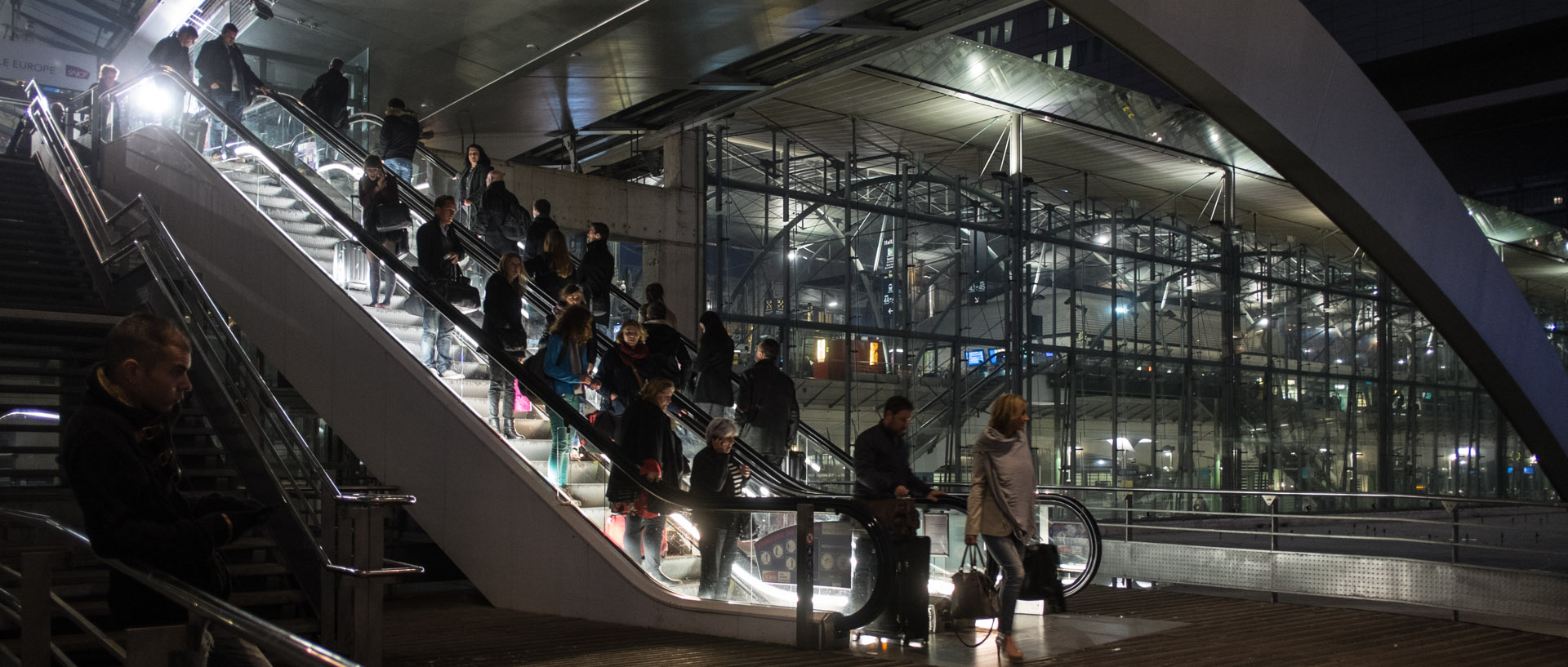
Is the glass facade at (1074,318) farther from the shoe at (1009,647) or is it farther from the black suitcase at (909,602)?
the shoe at (1009,647)

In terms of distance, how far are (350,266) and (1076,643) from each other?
6.80m

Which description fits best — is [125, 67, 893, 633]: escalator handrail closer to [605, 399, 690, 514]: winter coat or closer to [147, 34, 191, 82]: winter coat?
[605, 399, 690, 514]: winter coat

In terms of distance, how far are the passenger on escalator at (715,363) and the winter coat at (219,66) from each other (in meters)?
6.39

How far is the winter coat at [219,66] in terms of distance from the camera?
13.2 metres

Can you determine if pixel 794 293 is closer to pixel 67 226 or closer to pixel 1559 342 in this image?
pixel 67 226

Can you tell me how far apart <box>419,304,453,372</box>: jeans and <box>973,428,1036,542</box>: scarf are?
15.0 ft

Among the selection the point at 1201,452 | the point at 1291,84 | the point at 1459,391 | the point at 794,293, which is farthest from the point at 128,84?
the point at 1459,391

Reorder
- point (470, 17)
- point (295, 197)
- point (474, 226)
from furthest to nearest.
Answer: point (470, 17), point (474, 226), point (295, 197)

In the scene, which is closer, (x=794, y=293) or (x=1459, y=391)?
(x=794, y=293)

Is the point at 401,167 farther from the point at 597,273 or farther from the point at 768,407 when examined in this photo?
the point at 768,407

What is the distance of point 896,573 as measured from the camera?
23.7 feet

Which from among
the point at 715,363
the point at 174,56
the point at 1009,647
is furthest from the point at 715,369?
the point at 174,56

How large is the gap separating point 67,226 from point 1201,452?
19084 millimetres

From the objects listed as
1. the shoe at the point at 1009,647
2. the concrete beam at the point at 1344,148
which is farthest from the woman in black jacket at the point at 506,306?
the concrete beam at the point at 1344,148
